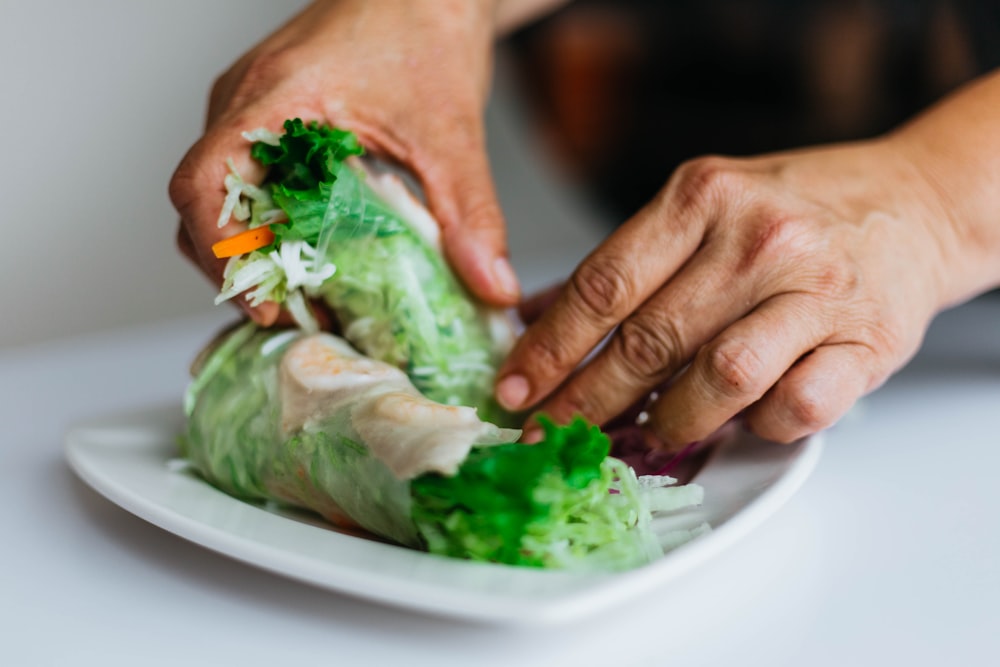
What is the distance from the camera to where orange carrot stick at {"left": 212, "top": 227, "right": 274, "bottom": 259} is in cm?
127

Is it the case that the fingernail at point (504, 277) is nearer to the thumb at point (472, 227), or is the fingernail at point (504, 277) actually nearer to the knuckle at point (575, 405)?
the thumb at point (472, 227)

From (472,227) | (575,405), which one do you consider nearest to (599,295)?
(575,405)

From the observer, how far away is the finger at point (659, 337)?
A: 129cm

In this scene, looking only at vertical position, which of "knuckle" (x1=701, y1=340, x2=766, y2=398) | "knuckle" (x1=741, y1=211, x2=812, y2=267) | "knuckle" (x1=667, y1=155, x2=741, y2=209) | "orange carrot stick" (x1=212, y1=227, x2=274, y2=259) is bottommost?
"knuckle" (x1=701, y1=340, x2=766, y2=398)

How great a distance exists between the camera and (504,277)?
1466mm

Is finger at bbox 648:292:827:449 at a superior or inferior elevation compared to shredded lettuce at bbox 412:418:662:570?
inferior

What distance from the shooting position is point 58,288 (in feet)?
11.0

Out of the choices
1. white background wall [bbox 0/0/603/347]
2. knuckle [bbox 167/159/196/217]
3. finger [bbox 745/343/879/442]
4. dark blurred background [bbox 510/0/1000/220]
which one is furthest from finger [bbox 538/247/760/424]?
white background wall [bbox 0/0/603/347]

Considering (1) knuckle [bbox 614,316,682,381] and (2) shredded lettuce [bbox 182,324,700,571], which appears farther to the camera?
(1) knuckle [bbox 614,316,682,381]

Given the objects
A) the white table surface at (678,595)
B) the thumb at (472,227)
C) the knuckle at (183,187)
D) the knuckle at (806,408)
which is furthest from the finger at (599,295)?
the knuckle at (183,187)

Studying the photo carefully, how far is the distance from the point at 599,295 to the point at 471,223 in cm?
26

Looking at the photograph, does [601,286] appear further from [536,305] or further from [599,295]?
[536,305]

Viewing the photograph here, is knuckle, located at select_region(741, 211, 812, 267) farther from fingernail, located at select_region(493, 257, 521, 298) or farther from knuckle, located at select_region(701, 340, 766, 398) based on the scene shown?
fingernail, located at select_region(493, 257, 521, 298)

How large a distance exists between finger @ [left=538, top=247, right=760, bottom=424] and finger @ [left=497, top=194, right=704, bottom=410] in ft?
0.07
